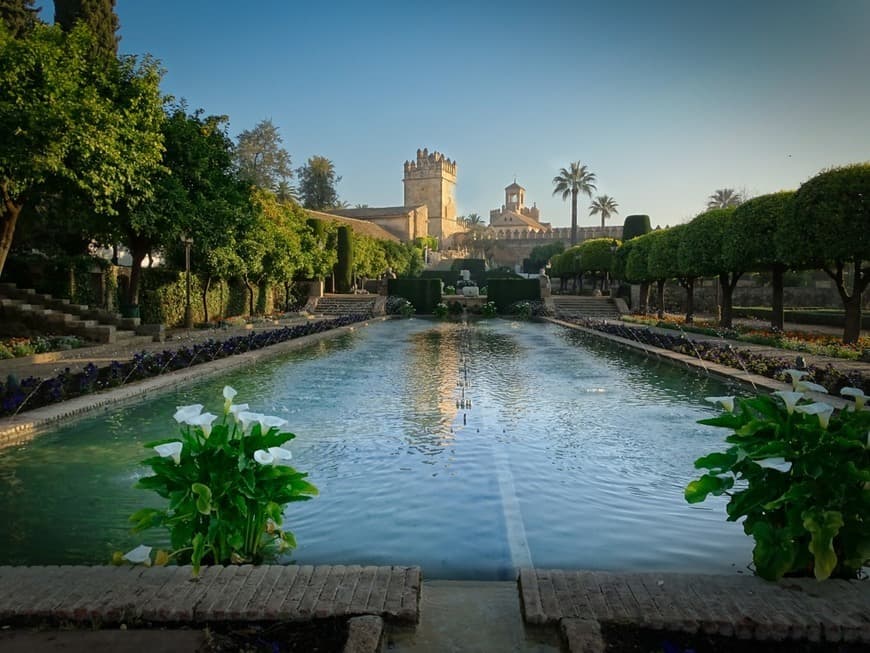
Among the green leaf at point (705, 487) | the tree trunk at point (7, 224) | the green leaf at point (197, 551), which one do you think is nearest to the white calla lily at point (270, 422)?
the green leaf at point (197, 551)

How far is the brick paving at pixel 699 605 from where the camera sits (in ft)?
7.56

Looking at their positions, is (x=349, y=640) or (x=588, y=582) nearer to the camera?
(x=349, y=640)

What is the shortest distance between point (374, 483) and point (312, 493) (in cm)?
199

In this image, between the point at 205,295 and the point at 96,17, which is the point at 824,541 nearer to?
the point at 205,295

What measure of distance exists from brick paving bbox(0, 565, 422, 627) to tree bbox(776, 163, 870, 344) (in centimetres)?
1401

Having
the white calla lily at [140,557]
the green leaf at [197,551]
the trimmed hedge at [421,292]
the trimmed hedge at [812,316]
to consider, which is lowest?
the white calla lily at [140,557]

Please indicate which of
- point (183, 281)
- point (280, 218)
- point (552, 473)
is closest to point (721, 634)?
point (552, 473)

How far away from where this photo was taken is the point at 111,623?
2.41 meters

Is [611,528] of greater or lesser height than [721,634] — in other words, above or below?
below

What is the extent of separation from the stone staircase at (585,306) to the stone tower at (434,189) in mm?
56961

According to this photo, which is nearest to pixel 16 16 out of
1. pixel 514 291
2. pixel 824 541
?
pixel 514 291

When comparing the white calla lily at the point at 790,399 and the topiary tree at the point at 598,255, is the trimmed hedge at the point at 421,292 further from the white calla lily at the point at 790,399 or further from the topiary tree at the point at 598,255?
the white calla lily at the point at 790,399

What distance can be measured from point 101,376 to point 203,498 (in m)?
6.86

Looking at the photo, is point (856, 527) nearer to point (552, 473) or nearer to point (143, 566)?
point (552, 473)
